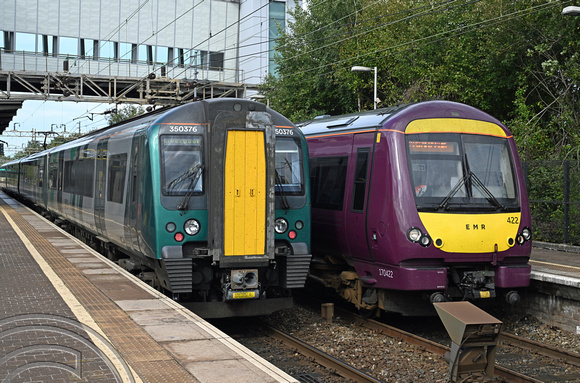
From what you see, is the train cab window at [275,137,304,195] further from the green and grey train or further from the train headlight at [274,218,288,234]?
the train headlight at [274,218,288,234]

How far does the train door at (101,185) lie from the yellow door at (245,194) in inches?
196

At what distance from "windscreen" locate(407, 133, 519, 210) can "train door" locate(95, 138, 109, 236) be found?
21.8ft

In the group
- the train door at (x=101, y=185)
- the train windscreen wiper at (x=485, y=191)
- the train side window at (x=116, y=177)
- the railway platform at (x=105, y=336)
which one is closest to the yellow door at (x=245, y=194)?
the railway platform at (x=105, y=336)

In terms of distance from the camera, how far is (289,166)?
35.1 ft

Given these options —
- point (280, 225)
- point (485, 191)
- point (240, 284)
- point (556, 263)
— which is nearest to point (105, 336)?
point (240, 284)

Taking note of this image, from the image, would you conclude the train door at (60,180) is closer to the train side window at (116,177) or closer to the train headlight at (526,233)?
the train side window at (116,177)

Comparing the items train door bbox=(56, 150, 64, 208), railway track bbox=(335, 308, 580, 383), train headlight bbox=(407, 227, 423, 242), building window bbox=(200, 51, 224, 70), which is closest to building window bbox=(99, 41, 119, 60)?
building window bbox=(200, 51, 224, 70)

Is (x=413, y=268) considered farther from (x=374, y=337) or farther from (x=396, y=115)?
(x=396, y=115)

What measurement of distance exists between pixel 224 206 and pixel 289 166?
1.51 meters

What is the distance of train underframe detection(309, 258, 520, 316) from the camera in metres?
10.1

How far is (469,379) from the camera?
762 cm

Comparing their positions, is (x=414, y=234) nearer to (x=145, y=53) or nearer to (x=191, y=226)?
(x=191, y=226)

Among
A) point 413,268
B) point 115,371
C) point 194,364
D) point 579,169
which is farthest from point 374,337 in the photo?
point 579,169

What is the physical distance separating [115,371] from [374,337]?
5112mm
